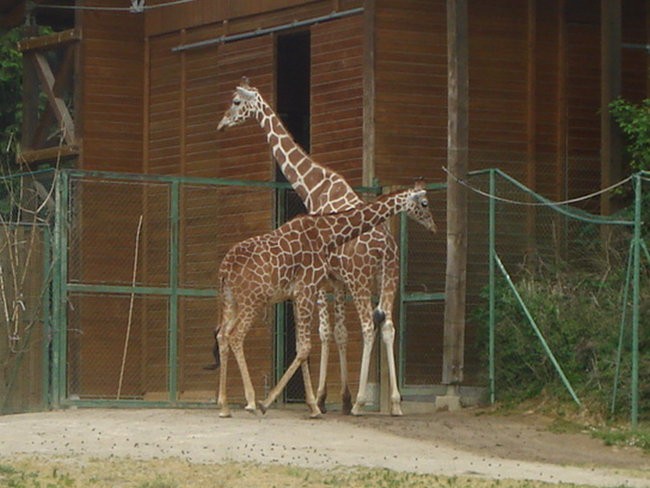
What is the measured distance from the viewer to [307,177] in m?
21.3

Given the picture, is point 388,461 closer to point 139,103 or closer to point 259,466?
point 259,466

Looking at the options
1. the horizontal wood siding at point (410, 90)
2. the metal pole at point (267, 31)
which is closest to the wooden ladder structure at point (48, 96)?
the metal pole at point (267, 31)

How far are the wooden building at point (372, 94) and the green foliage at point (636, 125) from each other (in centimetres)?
28

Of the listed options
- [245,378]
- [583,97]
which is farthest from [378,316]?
[583,97]

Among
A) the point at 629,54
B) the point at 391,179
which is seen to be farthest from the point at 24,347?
the point at 629,54

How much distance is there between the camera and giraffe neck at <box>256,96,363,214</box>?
21016 millimetres

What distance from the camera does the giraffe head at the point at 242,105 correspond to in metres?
21.9

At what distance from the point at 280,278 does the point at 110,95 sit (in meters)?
7.17

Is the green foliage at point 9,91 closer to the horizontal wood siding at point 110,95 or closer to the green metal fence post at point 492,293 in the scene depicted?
the horizontal wood siding at point 110,95

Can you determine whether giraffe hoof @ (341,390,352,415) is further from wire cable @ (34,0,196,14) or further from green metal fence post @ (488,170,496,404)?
wire cable @ (34,0,196,14)

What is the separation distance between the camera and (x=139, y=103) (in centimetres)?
2653

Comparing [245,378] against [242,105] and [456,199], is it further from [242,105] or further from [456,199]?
[242,105]

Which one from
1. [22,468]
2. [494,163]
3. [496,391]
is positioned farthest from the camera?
[494,163]

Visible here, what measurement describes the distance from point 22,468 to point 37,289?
210 inches
